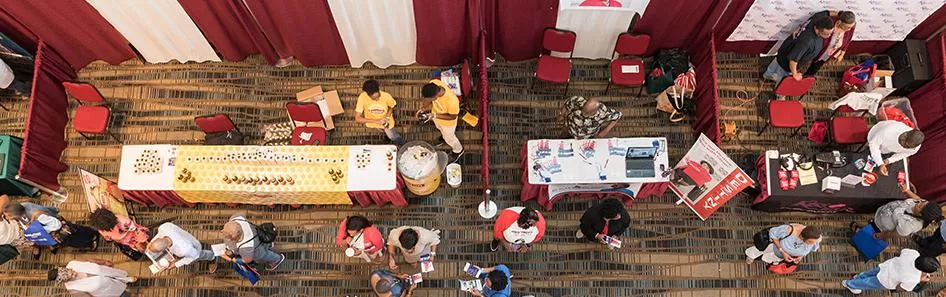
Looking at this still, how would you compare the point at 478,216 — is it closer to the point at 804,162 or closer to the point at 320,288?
the point at 320,288

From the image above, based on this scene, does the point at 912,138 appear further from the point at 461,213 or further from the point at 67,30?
the point at 67,30

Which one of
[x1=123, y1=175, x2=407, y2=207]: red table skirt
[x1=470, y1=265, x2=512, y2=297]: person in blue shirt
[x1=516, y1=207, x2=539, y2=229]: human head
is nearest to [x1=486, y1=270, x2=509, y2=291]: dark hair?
[x1=470, y1=265, x2=512, y2=297]: person in blue shirt

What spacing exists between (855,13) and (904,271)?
2.38 m

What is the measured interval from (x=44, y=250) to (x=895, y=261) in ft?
24.7

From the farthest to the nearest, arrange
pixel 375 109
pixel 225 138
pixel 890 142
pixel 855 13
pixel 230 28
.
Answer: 1. pixel 225 138
2. pixel 230 28
3. pixel 855 13
4. pixel 375 109
5. pixel 890 142

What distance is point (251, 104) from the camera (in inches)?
283

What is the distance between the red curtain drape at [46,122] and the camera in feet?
21.3

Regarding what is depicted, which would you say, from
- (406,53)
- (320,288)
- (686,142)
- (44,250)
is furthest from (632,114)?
(44,250)

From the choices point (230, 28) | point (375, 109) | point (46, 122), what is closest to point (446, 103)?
point (375, 109)

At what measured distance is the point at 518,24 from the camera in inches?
260

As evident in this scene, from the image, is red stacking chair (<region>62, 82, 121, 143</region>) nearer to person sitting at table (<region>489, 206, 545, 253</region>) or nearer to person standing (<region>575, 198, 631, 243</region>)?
person sitting at table (<region>489, 206, 545, 253</region>)

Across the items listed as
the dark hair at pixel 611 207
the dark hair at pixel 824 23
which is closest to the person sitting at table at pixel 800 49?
the dark hair at pixel 824 23

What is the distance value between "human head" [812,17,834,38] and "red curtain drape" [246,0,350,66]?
430 centimetres

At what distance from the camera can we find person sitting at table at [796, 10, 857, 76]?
612 centimetres
